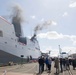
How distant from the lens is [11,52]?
4181 centimetres

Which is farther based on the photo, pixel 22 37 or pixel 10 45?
pixel 22 37

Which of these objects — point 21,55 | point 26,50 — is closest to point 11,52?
point 21,55

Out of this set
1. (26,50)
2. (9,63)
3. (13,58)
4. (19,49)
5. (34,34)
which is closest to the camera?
(9,63)

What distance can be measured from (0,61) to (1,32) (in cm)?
515

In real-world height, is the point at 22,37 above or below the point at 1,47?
above

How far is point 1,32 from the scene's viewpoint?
38.0 m

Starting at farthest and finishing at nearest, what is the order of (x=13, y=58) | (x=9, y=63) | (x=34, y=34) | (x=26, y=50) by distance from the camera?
(x=34, y=34)
(x=26, y=50)
(x=13, y=58)
(x=9, y=63)

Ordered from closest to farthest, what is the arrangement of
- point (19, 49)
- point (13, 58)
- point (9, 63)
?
1. point (9, 63)
2. point (13, 58)
3. point (19, 49)

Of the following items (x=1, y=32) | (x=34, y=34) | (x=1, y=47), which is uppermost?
(x=34, y=34)

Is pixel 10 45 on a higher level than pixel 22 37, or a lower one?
lower

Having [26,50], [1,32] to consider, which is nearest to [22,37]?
[26,50]

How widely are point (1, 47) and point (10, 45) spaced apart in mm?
4349

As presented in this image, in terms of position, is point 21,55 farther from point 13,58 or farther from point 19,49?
point 13,58

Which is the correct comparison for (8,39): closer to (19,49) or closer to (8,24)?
(8,24)
